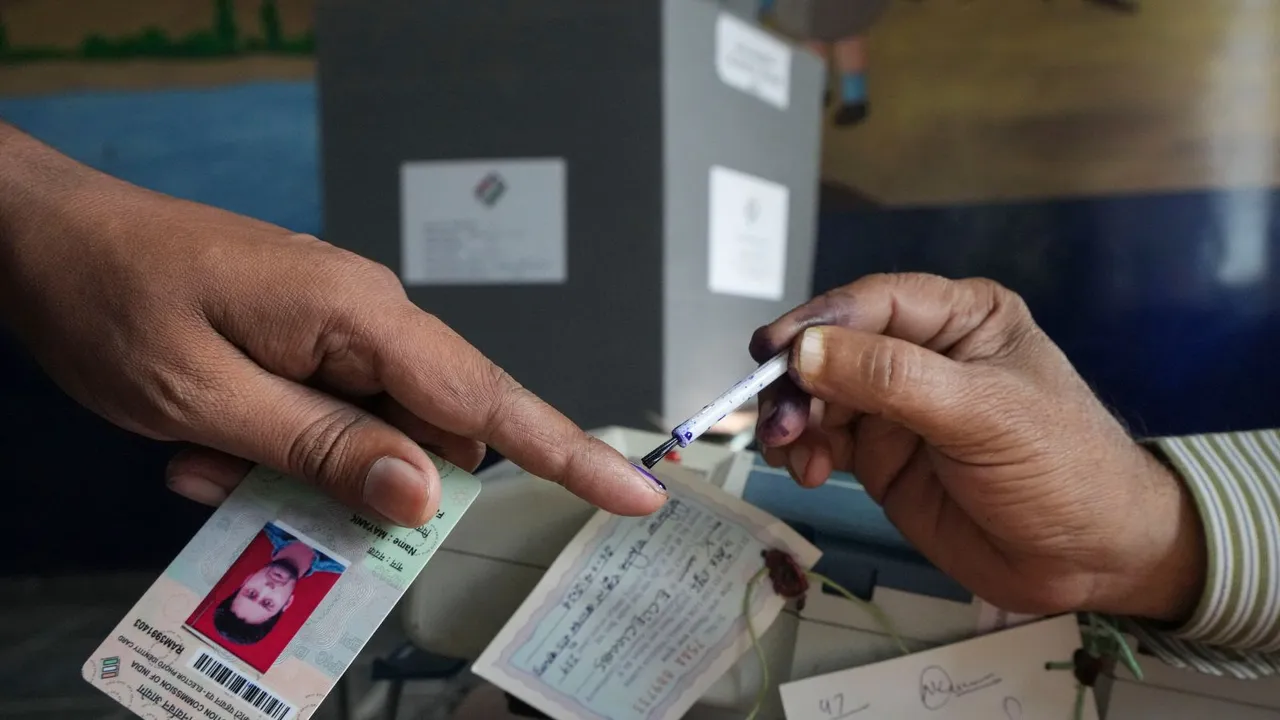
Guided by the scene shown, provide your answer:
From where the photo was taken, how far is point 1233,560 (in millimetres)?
523

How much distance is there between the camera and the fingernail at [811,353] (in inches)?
18.9

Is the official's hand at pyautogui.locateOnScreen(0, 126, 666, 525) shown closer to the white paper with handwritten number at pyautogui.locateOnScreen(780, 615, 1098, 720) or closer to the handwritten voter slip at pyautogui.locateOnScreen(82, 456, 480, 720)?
the handwritten voter slip at pyautogui.locateOnScreen(82, 456, 480, 720)

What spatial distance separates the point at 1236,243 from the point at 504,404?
98 cm

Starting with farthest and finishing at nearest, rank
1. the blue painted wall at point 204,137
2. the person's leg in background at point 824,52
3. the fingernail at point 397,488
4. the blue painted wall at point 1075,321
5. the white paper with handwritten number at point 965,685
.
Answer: the blue painted wall at point 204,137, the person's leg in background at point 824,52, the blue painted wall at point 1075,321, the white paper with handwritten number at point 965,685, the fingernail at point 397,488

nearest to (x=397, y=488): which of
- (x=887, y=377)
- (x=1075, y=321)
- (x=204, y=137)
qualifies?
(x=887, y=377)

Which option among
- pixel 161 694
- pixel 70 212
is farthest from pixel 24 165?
pixel 161 694

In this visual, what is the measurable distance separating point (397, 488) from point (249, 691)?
151 mm

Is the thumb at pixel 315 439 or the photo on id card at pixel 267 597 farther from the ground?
the thumb at pixel 315 439

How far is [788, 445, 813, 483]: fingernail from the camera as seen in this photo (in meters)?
0.58

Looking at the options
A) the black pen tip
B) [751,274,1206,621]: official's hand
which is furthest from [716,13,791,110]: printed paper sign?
the black pen tip

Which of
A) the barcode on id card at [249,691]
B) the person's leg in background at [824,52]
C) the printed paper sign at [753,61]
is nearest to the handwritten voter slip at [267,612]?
the barcode on id card at [249,691]

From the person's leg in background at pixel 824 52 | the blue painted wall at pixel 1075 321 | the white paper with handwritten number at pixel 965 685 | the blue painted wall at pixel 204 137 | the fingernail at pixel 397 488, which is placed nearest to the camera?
the fingernail at pixel 397 488
